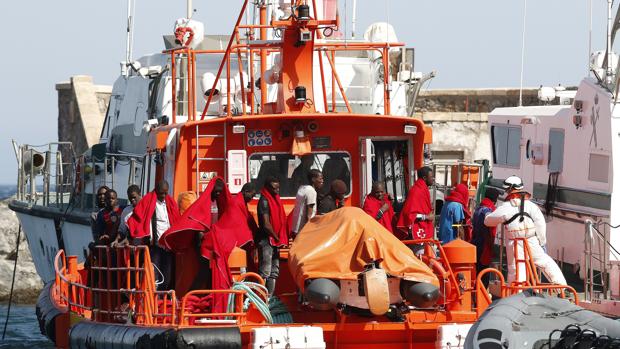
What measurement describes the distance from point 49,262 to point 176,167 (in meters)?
7.94

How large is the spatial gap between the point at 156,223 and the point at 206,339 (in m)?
2.01

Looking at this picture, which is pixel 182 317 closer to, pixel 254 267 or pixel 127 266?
pixel 127 266

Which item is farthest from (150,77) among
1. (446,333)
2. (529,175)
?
(446,333)

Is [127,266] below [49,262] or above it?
above

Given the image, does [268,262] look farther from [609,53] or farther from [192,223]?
[609,53]

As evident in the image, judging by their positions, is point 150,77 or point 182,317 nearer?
point 182,317

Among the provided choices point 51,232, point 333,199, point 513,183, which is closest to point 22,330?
point 51,232

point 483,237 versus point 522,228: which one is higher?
point 522,228

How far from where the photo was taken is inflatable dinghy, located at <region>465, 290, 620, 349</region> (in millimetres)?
10234

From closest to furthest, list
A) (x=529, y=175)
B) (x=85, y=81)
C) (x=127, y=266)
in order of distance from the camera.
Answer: (x=127, y=266) < (x=529, y=175) < (x=85, y=81)

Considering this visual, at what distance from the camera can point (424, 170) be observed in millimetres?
14453

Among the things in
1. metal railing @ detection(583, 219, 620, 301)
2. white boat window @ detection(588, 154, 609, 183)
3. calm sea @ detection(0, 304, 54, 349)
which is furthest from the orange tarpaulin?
calm sea @ detection(0, 304, 54, 349)

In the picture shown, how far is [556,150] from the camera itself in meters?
18.4

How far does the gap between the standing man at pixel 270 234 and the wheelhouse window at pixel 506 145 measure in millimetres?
7365
